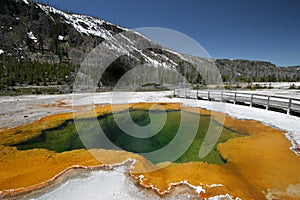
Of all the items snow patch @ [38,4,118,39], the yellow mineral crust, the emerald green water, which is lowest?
the emerald green water

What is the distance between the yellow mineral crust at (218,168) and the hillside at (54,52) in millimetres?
25402

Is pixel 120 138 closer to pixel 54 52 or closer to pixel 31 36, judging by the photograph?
pixel 54 52

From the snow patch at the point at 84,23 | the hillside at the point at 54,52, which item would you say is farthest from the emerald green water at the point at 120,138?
the snow patch at the point at 84,23

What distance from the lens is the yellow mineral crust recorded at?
202 inches

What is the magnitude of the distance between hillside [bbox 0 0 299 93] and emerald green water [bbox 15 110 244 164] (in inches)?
795

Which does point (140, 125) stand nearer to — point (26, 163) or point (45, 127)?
point (45, 127)

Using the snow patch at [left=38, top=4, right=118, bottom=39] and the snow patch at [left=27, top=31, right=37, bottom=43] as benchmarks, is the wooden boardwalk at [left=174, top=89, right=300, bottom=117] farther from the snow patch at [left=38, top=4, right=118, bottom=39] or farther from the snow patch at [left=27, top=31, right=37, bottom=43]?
the snow patch at [left=38, top=4, right=118, bottom=39]

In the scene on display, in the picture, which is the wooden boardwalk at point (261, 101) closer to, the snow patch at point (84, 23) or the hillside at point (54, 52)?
the hillside at point (54, 52)

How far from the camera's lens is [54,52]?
8144 centimetres

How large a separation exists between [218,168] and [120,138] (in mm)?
6711

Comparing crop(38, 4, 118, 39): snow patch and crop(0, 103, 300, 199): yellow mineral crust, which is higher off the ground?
crop(38, 4, 118, 39): snow patch

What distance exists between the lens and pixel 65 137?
36.8 feet

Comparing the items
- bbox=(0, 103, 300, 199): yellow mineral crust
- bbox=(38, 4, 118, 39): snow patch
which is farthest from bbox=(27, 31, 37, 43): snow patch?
bbox=(0, 103, 300, 199): yellow mineral crust

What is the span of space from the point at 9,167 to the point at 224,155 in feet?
27.5
